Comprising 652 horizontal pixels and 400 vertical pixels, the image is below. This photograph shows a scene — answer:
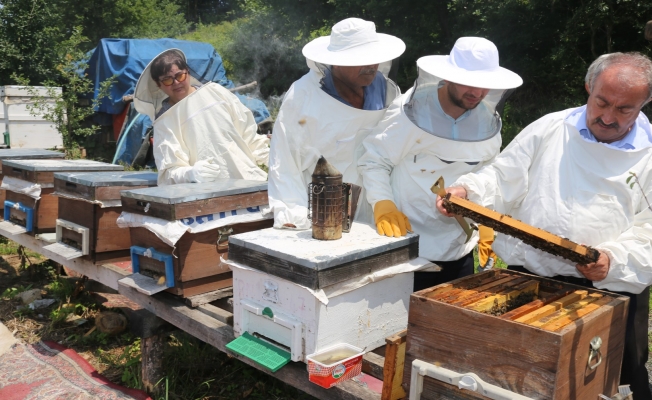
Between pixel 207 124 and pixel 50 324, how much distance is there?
1882mm

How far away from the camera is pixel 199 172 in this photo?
3062 millimetres

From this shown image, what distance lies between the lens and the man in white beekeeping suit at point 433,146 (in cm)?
214

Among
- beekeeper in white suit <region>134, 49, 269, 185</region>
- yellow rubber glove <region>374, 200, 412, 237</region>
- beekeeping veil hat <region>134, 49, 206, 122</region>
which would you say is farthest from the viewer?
beekeeping veil hat <region>134, 49, 206, 122</region>

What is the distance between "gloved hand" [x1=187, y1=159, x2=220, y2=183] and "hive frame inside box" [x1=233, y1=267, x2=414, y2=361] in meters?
1.11

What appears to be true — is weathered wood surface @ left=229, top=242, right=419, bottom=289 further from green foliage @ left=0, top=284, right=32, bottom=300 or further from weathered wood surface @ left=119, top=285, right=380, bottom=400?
green foliage @ left=0, top=284, right=32, bottom=300

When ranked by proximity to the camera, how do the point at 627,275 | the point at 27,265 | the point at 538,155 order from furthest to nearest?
the point at 27,265 → the point at 538,155 → the point at 627,275

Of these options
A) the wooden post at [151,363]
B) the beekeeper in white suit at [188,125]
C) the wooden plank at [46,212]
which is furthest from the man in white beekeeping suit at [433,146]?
the wooden plank at [46,212]

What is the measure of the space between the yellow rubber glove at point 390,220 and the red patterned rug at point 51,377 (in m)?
1.54

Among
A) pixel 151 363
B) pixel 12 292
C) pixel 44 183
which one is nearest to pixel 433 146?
pixel 151 363

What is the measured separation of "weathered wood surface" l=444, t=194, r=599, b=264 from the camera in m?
1.62

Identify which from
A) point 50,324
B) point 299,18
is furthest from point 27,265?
point 299,18

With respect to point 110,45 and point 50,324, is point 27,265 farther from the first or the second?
point 110,45

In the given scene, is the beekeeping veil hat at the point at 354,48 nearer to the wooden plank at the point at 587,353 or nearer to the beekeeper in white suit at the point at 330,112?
the beekeeper in white suit at the point at 330,112

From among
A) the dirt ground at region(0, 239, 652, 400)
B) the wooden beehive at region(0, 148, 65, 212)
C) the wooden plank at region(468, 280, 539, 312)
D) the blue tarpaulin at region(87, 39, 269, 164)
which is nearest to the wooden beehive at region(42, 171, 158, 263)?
the dirt ground at region(0, 239, 652, 400)
